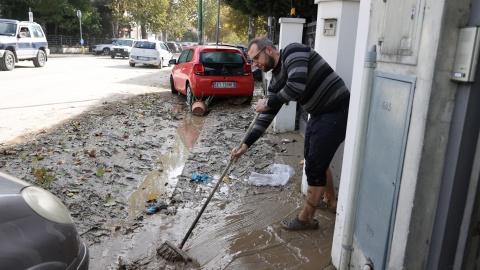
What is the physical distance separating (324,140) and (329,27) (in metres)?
1.59

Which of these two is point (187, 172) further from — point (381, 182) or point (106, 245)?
point (381, 182)

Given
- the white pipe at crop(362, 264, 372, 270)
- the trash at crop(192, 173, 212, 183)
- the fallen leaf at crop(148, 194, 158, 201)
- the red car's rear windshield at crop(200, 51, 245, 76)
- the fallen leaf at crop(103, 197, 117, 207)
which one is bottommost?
the fallen leaf at crop(148, 194, 158, 201)

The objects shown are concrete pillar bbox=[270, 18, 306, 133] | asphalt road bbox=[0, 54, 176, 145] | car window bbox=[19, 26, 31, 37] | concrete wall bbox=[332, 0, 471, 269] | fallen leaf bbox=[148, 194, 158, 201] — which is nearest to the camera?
concrete wall bbox=[332, 0, 471, 269]

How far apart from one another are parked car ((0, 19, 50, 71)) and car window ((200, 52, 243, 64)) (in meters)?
11.0

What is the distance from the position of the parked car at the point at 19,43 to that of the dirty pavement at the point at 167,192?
11.4 m

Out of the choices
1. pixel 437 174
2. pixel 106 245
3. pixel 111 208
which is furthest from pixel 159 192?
pixel 437 174

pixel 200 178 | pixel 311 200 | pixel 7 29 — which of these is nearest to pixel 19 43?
pixel 7 29

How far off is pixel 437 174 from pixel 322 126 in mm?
1581

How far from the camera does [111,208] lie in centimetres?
432

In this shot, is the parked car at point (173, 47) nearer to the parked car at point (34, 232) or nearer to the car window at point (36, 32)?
the car window at point (36, 32)

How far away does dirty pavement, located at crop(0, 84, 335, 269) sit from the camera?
3457 mm

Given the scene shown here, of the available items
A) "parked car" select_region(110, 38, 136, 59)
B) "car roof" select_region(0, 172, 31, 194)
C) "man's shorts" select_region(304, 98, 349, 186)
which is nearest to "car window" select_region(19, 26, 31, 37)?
"parked car" select_region(110, 38, 136, 59)

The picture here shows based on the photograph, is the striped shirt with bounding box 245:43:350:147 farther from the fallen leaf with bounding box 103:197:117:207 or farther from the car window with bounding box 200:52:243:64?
the car window with bounding box 200:52:243:64

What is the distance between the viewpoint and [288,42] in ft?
24.3
